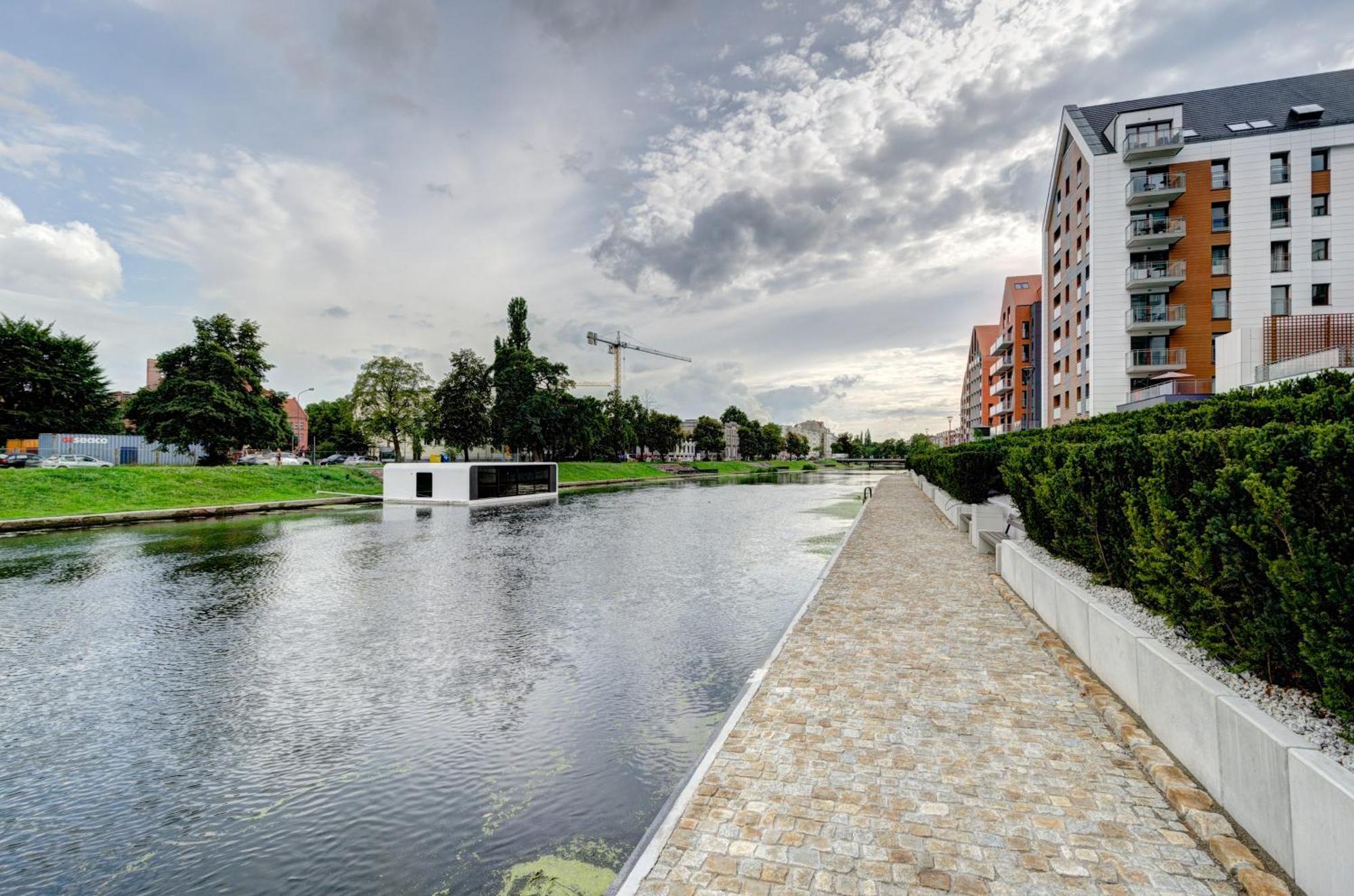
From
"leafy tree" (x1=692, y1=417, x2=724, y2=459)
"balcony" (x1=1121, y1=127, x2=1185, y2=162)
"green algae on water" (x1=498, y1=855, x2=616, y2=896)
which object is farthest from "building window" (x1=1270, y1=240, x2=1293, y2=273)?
"leafy tree" (x1=692, y1=417, x2=724, y2=459)

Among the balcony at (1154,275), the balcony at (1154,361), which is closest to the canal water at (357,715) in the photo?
the balcony at (1154,361)

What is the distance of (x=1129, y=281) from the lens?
32.0 metres

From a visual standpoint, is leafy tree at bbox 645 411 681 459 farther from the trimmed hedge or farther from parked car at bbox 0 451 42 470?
the trimmed hedge

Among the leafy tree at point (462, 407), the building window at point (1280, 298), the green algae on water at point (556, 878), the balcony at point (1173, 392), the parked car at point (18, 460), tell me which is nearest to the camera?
the green algae on water at point (556, 878)

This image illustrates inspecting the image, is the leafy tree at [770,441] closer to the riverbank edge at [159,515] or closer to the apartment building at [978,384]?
the apartment building at [978,384]

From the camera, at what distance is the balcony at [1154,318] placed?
103 ft

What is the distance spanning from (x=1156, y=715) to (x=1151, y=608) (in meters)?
1.66

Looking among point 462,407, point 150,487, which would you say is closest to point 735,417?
point 462,407

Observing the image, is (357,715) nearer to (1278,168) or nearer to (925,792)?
(925,792)

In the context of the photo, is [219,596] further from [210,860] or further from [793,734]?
[793,734]

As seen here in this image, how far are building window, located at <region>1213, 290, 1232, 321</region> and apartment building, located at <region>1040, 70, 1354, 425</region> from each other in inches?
1.9

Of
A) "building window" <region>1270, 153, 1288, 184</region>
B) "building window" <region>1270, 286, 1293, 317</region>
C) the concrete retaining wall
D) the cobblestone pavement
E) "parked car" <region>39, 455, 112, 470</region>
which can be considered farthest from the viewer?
"parked car" <region>39, 455, 112, 470</region>

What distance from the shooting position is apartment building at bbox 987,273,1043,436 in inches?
2064

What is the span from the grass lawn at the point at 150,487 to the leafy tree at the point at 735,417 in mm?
111939
